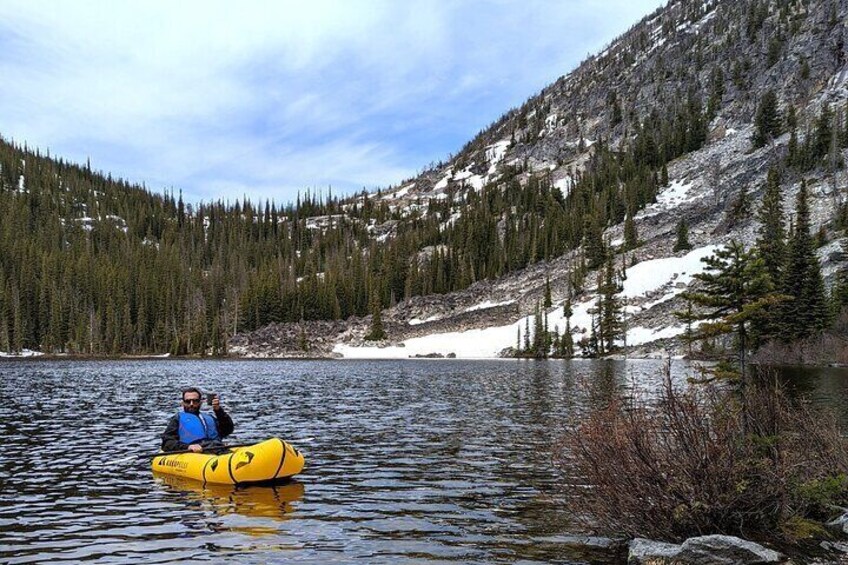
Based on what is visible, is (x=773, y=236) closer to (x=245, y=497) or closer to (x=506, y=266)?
(x=506, y=266)

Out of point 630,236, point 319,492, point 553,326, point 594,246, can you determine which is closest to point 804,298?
point 553,326

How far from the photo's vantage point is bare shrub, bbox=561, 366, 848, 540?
10.9 m

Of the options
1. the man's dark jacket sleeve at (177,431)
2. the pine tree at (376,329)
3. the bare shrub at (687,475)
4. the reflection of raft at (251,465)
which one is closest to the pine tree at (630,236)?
the pine tree at (376,329)

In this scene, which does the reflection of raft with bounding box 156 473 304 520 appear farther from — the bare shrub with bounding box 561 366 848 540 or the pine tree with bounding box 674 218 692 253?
the pine tree with bounding box 674 218 692 253

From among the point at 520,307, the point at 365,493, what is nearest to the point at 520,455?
the point at 365,493

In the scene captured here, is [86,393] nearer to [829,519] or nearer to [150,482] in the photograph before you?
[150,482]

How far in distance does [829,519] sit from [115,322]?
15606cm

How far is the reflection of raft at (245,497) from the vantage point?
621 inches

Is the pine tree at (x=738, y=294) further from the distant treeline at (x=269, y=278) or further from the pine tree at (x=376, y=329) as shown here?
the pine tree at (x=376, y=329)

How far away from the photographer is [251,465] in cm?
1803

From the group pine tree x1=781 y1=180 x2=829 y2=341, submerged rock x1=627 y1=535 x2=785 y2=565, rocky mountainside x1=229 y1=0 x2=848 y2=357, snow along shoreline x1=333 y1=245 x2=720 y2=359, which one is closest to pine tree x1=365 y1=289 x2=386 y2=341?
rocky mountainside x1=229 y1=0 x2=848 y2=357

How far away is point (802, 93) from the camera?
174875 millimetres

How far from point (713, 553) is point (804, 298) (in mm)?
76296

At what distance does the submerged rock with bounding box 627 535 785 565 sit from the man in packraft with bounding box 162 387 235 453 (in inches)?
557
